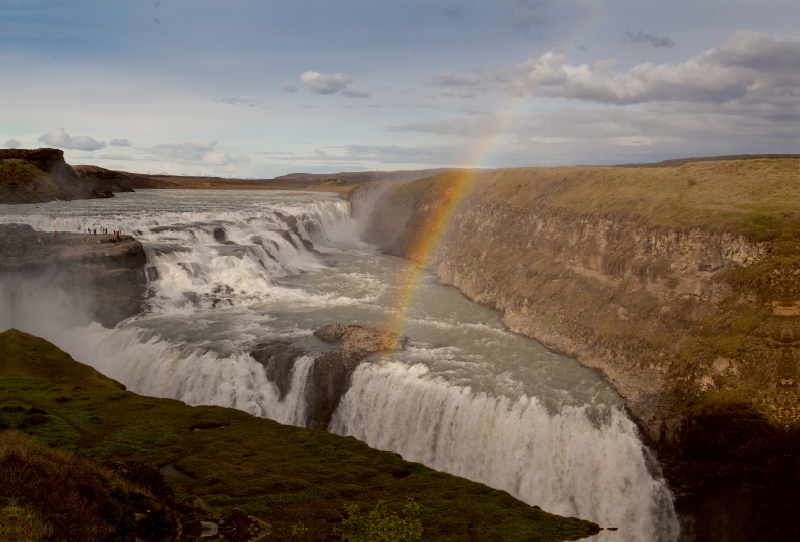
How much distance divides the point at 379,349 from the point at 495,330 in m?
8.48

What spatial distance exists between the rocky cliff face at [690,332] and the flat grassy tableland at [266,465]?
8621 millimetres

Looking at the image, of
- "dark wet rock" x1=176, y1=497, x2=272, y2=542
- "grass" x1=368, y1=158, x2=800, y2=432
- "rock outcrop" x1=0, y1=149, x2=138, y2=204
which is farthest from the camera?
"rock outcrop" x1=0, y1=149, x2=138, y2=204

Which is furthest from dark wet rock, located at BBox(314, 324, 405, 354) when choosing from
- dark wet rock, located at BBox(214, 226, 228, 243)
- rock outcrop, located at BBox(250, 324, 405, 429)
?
dark wet rock, located at BBox(214, 226, 228, 243)

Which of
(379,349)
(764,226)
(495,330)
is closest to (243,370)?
(379,349)

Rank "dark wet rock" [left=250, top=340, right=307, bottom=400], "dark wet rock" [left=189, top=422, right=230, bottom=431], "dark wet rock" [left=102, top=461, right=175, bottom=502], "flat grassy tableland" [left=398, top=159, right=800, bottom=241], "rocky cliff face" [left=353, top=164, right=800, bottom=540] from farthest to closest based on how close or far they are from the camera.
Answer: "dark wet rock" [left=250, top=340, right=307, bottom=400]
"flat grassy tableland" [left=398, top=159, right=800, bottom=241]
"rocky cliff face" [left=353, top=164, right=800, bottom=540]
"dark wet rock" [left=189, top=422, right=230, bottom=431]
"dark wet rock" [left=102, top=461, right=175, bottom=502]

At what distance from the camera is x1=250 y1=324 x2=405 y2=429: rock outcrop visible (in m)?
26.2

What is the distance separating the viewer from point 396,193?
7231cm

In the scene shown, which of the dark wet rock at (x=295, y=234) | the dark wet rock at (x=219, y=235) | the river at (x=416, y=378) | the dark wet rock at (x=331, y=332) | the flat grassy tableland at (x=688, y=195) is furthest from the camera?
the dark wet rock at (x=295, y=234)

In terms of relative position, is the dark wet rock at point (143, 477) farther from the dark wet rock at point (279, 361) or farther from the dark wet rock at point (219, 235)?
the dark wet rock at point (219, 235)

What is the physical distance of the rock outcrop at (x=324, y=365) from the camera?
1030 inches

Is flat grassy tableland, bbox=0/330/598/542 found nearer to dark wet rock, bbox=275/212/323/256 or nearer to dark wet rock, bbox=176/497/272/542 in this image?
dark wet rock, bbox=176/497/272/542

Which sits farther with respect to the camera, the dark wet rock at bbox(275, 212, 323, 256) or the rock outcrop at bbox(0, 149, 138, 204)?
the rock outcrop at bbox(0, 149, 138, 204)

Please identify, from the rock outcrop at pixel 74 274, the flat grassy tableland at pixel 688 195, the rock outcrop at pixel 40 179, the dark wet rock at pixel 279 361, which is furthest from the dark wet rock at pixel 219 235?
the rock outcrop at pixel 40 179

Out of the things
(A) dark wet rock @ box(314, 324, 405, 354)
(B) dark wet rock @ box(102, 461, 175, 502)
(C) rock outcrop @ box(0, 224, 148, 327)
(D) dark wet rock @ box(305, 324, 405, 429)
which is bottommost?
(D) dark wet rock @ box(305, 324, 405, 429)
